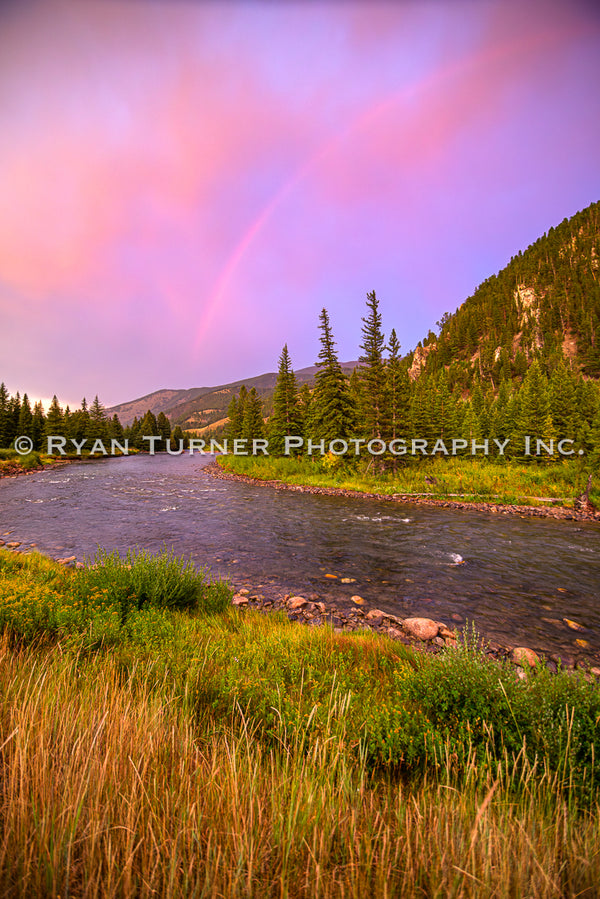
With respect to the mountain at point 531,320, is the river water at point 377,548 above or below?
below

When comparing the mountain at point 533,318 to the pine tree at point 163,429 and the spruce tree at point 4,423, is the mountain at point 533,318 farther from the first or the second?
the spruce tree at point 4,423

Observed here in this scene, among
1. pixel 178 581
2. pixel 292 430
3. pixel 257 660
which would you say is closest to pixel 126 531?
pixel 178 581

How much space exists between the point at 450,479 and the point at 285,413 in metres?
17.7

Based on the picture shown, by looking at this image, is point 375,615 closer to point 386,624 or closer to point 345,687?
A: point 386,624

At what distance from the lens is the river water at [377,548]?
7102mm

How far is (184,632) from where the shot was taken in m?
4.46

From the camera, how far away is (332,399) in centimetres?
2894

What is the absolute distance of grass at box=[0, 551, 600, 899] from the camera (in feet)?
4.30

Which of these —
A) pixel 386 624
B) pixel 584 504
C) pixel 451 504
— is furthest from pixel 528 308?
pixel 386 624

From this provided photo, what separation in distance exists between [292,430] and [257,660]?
31.5 m

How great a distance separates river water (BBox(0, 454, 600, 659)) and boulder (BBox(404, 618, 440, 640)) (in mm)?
719

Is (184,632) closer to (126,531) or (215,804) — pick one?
(215,804)

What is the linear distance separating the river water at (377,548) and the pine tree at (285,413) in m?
14.5

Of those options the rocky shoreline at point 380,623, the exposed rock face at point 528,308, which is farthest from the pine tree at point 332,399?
the exposed rock face at point 528,308
